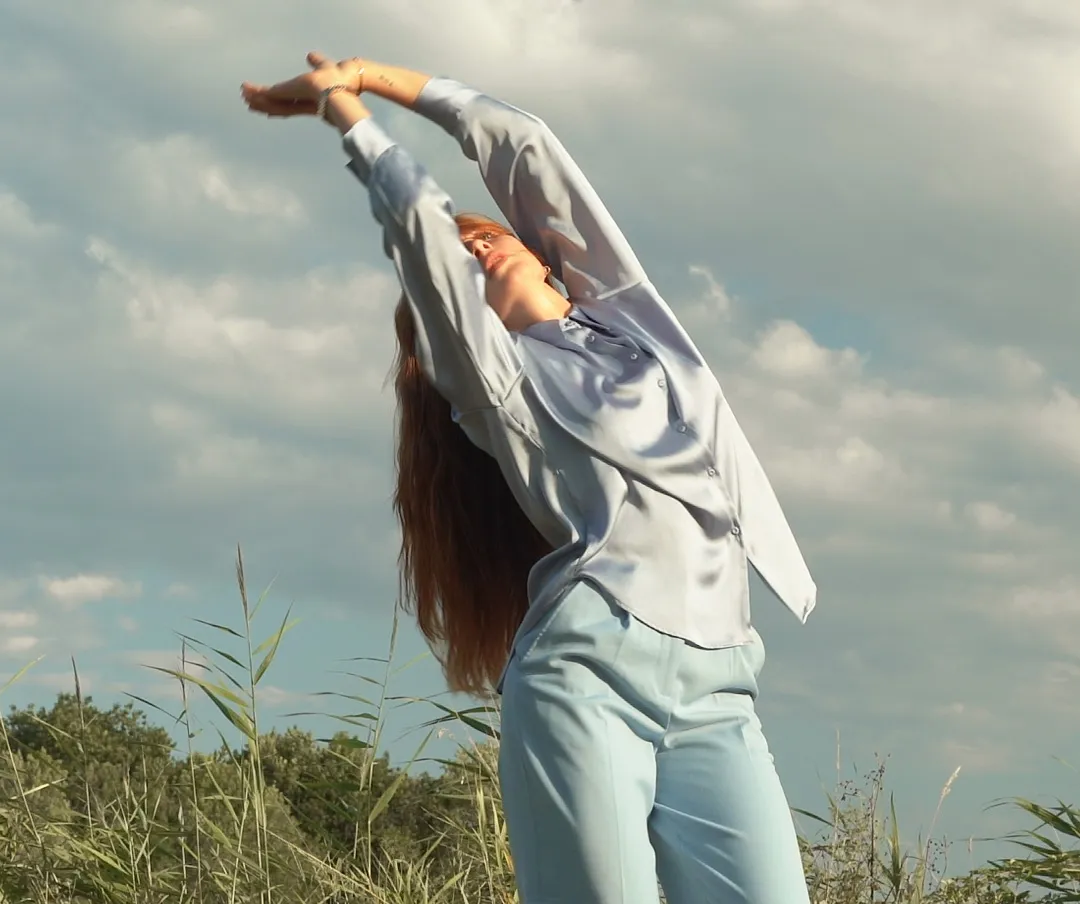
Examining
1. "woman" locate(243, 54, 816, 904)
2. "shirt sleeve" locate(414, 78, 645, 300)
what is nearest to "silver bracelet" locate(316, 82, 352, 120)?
"woman" locate(243, 54, 816, 904)

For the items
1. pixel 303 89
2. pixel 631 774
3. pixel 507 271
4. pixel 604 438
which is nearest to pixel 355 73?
pixel 303 89

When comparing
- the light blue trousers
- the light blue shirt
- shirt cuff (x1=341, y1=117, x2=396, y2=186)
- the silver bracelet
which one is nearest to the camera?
the light blue trousers

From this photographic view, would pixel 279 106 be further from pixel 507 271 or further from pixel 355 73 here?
pixel 507 271

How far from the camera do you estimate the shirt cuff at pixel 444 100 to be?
9.23 ft

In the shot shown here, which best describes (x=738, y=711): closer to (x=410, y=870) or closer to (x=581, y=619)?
(x=581, y=619)

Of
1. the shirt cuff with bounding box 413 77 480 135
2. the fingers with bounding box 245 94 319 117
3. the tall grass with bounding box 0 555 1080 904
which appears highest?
the shirt cuff with bounding box 413 77 480 135

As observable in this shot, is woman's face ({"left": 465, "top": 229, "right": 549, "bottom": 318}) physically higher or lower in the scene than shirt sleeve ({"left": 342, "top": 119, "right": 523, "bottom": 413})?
higher

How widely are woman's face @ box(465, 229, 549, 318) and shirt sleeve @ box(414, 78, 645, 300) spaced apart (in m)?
0.06

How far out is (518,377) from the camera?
2.47 metres

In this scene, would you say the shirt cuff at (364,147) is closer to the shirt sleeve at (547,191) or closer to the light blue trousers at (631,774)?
the shirt sleeve at (547,191)

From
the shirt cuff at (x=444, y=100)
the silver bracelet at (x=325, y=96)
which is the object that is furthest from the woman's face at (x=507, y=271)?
the silver bracelet at (x=325, y=96)

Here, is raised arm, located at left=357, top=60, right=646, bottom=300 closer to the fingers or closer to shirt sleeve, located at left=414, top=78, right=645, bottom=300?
shirt sleeve, located at left=414, top=78, right=645, bottom=300

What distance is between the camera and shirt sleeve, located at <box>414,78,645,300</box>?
9.06ft

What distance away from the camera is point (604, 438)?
7.90 feet
